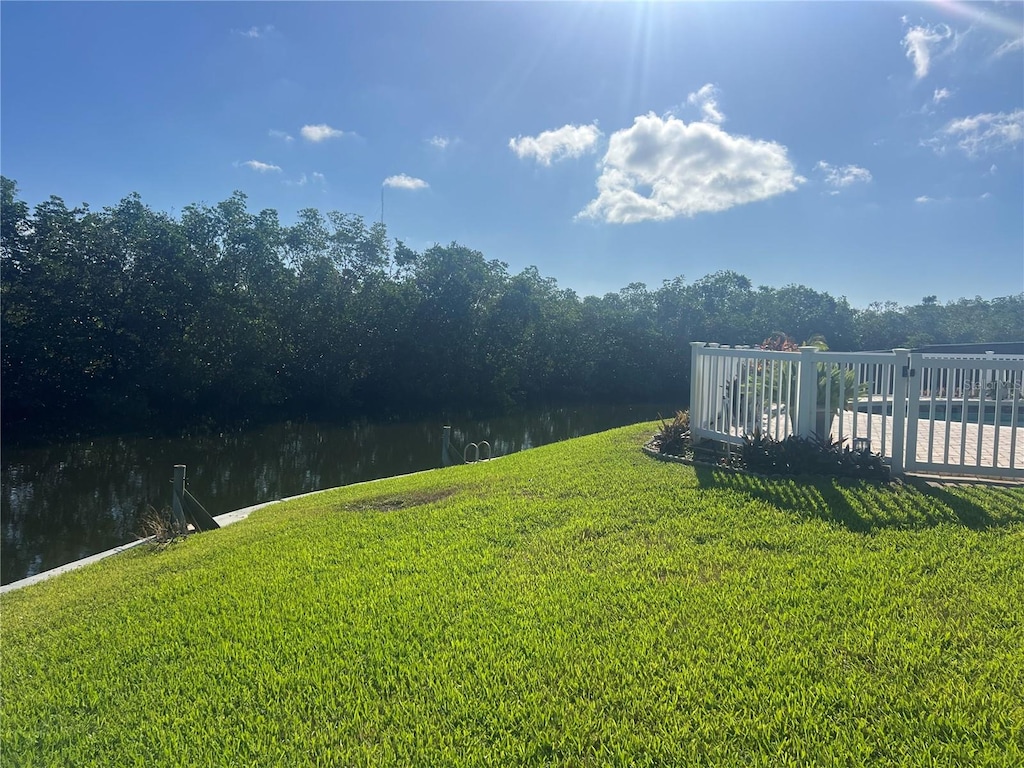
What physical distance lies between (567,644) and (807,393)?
4319mm

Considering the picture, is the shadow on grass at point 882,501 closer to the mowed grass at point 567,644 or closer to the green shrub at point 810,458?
the mowed grass at point 567,644

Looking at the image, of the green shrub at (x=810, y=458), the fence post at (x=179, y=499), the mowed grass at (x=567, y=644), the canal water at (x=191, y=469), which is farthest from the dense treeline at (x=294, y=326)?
the green shrub at (x=810, y=458)

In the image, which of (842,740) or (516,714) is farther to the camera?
(516,714)

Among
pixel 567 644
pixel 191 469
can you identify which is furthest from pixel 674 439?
pixel 191 469

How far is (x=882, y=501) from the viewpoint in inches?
190

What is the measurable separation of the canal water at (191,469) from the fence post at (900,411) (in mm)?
9553

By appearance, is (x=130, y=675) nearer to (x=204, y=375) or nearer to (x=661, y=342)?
(x=204, y=375)

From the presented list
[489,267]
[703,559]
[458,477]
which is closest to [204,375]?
[489,267]

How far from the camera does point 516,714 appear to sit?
244 cm

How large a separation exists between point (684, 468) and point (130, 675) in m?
4.99

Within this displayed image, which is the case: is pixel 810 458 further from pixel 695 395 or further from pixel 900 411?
pixel 695 395

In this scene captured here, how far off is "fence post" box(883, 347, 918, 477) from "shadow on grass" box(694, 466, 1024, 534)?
10.2 inches

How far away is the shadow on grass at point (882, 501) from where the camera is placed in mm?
4391

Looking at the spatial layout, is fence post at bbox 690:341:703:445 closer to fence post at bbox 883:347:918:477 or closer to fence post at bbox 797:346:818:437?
fence post at bbox 797:346:818:437
